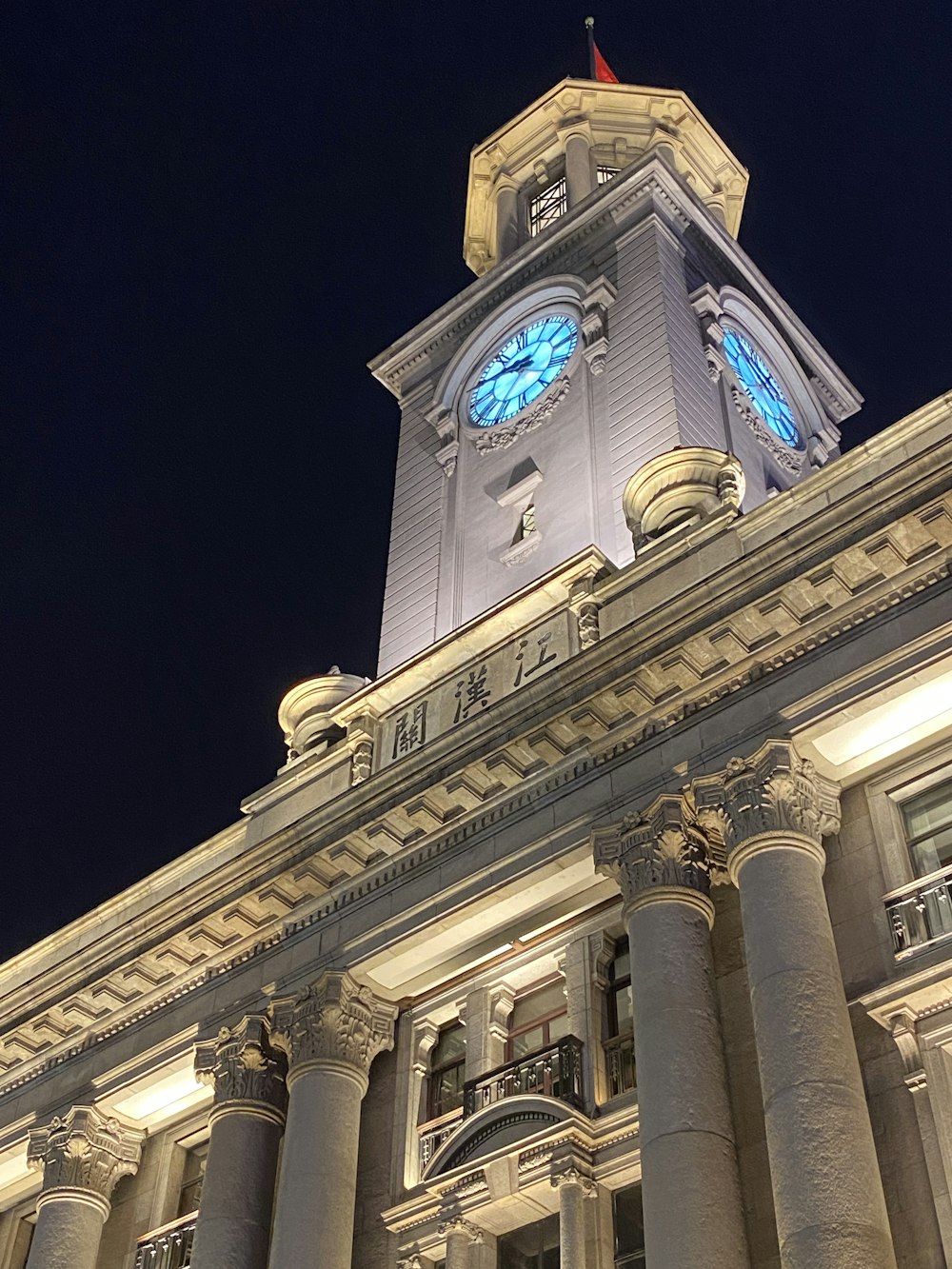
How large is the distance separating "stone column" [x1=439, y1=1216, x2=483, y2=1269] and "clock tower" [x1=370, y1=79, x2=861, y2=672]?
1387 centimetres

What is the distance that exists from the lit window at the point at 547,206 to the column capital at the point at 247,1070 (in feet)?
118

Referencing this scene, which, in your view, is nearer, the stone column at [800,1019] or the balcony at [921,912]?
the stone column at [800,1019]

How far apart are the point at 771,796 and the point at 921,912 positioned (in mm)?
2668

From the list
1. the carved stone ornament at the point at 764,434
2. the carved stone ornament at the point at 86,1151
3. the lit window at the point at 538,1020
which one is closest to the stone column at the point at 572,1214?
the lit window at the point at 538,1020

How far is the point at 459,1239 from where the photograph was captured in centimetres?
2533

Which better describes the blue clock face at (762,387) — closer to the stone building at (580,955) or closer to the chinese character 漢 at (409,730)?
the stone building at (580,955)

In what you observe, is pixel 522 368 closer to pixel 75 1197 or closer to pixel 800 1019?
pixel 75 1197

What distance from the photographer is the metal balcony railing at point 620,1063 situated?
84.6 ft

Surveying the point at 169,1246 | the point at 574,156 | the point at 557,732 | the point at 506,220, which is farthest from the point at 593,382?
the point at 169,1246

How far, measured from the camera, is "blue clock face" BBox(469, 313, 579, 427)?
47000 millimetres

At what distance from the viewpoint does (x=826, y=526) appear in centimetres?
2578

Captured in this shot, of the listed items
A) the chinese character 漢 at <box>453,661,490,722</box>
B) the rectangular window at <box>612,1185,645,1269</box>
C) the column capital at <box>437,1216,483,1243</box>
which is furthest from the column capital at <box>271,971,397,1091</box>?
the rectangular window at <box>612,1185,645,1269</box>

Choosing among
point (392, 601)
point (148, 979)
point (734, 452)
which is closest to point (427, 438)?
point (392, 601)

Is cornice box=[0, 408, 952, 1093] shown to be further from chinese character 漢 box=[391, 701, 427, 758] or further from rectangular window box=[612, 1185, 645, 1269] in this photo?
rectangular window box=[612, 1185, 645, 1269]
